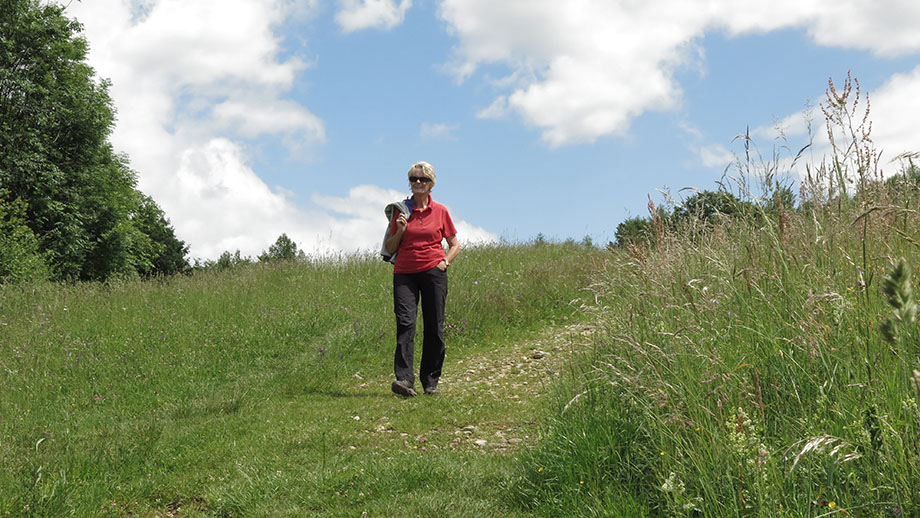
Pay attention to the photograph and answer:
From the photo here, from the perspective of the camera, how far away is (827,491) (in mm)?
2830

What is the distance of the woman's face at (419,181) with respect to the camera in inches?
322

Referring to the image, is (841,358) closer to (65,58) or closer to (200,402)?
(200,402)

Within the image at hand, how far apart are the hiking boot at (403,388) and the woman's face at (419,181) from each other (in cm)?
250

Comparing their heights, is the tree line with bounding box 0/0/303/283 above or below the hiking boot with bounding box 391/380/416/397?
above

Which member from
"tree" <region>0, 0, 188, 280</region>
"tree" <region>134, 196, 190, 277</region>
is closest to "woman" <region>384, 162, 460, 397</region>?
"tree" <region>0, 0, 188, 280</region>

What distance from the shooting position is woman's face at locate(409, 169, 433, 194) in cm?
818

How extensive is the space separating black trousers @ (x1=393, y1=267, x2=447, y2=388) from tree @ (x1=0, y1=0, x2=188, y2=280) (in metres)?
20.7

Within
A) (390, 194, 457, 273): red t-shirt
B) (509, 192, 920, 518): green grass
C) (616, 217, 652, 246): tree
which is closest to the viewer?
(509, 192, 920, 518): green grass

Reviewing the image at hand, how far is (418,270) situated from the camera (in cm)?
816

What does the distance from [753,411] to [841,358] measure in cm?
→ 54

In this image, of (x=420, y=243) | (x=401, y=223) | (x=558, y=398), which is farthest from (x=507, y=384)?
(x=558, y=398)

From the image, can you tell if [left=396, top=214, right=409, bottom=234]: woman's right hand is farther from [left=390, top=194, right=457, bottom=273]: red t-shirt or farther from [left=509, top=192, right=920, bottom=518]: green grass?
[left=509, top=192, right=920, bottom=518]: green grass

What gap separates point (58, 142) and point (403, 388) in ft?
86.7

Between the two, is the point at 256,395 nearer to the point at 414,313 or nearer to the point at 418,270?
the point at 414,313
